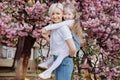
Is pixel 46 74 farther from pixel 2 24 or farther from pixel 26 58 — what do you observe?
pixel 26 58

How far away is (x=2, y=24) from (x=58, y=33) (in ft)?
7.35

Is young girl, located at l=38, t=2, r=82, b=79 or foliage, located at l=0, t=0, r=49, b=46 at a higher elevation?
foliage, located at l=0, t=0, r=49, b=46

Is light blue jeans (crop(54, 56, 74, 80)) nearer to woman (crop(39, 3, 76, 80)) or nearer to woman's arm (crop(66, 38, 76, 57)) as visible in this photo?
woman (crop(39, 3, 76, 80))

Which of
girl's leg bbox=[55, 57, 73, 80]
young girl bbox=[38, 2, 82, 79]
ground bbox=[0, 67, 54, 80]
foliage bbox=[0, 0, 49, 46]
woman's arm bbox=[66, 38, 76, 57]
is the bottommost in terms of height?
ground bbox=[0, 67, 54, 80]

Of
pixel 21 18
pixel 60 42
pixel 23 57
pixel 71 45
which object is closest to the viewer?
pixel 71 45

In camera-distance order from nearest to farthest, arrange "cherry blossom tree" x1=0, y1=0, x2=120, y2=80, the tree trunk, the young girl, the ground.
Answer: the young girl < "cherry blossom tree" x1=0, y1=0, x2=120, y2=80 < the tree trunk < the ground

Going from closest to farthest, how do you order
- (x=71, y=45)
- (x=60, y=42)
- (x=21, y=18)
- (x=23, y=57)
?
(x=71, y=45)
(x=60, y=42)
(x=21, y=18)
(x=23, y=57)

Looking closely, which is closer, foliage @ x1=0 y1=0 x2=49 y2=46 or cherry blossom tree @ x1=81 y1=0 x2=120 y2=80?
foliage @ x1=0 y1=0 x2=49 y2=46

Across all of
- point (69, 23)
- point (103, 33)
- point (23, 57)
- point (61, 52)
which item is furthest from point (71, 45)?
point (23, 57)

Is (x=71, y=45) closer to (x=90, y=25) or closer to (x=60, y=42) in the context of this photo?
(x=60, y=42)

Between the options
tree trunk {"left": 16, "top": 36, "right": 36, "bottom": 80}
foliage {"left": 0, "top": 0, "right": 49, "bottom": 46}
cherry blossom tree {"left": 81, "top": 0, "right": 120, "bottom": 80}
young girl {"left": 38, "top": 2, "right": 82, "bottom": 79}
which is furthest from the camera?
tree trunk {"left": 16, "top": 36, "right": 36, "bottom": 80}

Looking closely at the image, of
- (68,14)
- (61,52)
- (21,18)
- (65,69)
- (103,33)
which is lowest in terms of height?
(65,69)

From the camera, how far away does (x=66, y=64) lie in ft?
12.5

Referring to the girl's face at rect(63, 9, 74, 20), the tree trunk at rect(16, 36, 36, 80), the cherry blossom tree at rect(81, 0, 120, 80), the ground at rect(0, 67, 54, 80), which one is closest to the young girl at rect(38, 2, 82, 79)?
the girl's face at rect(63, 9, 74, 20)
